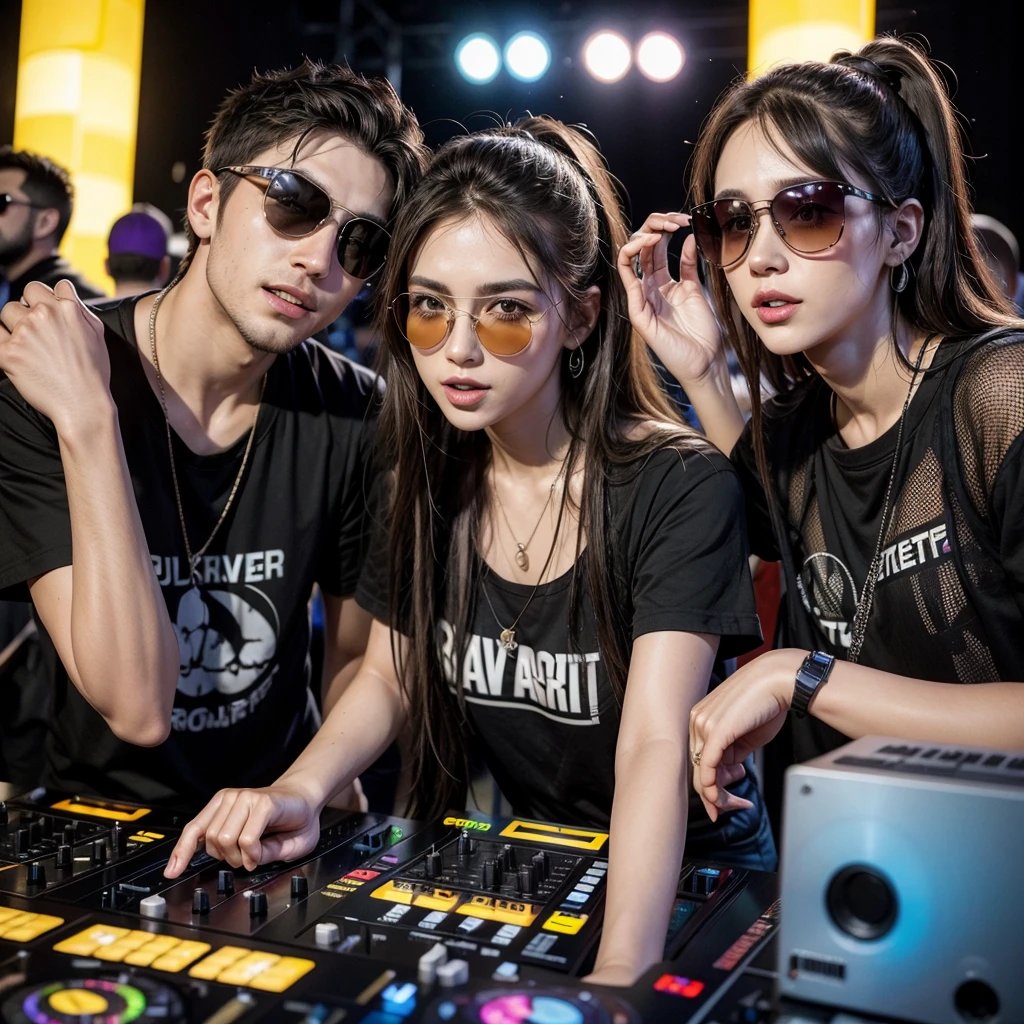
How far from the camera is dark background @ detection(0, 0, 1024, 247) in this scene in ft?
15.7

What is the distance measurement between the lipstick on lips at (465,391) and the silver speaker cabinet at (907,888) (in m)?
1.09

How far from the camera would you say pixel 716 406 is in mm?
2400

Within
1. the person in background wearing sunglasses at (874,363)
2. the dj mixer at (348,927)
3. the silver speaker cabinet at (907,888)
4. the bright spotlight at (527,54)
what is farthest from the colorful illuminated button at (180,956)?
the bright spotlight at (527,54)

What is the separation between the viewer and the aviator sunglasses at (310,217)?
220 cm

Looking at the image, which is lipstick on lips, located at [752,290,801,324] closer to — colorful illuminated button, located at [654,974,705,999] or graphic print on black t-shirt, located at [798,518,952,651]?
graphic print on black t-shirt, located at [798,518,952,651]

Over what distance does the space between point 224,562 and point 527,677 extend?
0.68 metres

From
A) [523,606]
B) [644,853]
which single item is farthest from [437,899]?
[523,606]

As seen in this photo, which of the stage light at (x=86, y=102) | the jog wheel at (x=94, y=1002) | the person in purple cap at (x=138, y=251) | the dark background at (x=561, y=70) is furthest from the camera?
the dark background at (x=561, y=70)

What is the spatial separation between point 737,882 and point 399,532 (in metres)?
0.94

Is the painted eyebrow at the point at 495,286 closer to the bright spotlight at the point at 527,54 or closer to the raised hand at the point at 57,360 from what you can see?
the raised hand at the point at 57,360

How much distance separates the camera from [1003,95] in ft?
18.6

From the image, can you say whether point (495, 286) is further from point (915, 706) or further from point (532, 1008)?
point (532, 1008)

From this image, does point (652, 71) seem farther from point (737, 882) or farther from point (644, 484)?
point (737, 882)

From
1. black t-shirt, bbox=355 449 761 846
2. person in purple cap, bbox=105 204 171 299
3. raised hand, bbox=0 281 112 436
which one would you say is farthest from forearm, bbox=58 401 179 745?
person in purple cap, bbox=105 204 171 299
